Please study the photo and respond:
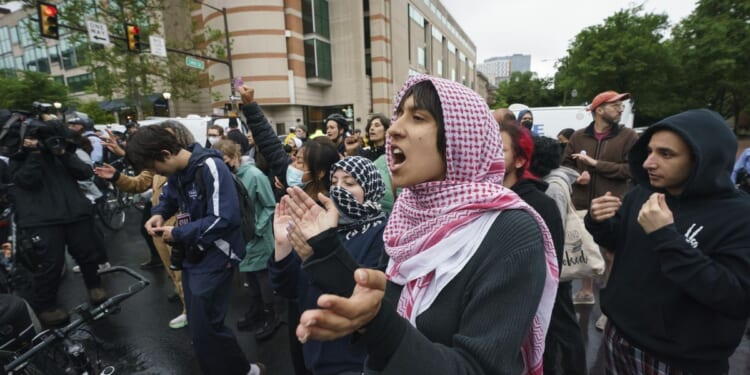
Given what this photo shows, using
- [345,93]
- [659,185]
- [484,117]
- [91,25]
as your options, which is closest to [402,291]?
[484,117]

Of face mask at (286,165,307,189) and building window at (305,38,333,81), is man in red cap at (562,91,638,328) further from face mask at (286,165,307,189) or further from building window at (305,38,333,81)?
building window at (305,38,333,81)

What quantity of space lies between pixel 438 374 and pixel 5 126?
16.2 ft

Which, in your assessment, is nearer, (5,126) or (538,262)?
(538,262)

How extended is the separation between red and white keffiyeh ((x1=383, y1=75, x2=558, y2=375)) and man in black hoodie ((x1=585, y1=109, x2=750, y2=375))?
2.58ft

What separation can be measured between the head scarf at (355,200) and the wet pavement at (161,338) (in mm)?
2040

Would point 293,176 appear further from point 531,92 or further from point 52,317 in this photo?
point 531,92

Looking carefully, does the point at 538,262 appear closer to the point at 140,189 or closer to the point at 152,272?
the point at 140,189

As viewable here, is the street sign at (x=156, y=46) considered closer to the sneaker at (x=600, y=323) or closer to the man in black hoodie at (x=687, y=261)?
the sneaker at (x=600, y=323)

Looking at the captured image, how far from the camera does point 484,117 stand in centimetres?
127

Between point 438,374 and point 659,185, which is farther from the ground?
point 659,185

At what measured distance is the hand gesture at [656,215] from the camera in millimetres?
1540

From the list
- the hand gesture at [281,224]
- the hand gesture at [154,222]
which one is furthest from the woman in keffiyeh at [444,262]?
the hand gesture at [154,222]

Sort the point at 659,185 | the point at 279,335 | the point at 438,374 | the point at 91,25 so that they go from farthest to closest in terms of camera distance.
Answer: the point at 91,25, the point at 279,335, the point at 659,185, the point at 438,374

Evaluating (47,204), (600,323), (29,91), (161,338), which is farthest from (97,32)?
(29,91)
